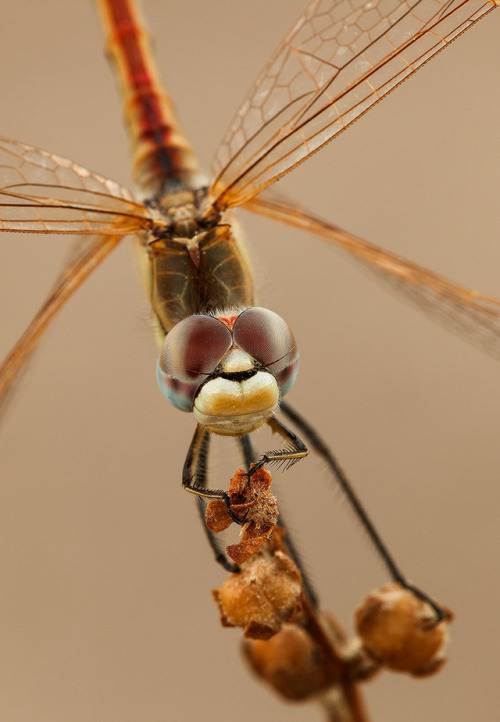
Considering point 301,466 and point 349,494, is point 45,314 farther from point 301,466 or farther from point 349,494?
point 301,466

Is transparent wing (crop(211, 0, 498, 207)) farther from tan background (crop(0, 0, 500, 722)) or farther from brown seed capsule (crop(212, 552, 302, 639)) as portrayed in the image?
tan background (crop(0, 0, 500, 722))

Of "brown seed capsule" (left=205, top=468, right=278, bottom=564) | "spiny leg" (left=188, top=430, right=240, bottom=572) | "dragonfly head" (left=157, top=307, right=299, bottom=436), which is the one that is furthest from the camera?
"spiny leg" (left=188, top=430, right=240, bottom=572)

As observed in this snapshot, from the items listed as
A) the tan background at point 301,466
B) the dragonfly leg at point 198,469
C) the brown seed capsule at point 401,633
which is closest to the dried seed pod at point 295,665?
the brown seed capsule at point 401,633

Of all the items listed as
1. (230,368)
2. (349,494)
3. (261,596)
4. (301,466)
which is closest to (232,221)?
(230,368)

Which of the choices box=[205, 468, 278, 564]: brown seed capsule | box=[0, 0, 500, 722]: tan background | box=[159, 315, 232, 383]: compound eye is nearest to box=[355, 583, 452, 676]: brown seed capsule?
box=[205, 468, 278, 564]: brown seed capsule

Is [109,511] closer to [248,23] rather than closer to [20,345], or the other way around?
[20,345]

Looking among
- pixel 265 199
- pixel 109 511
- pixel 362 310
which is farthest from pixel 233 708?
pixel 265 199
